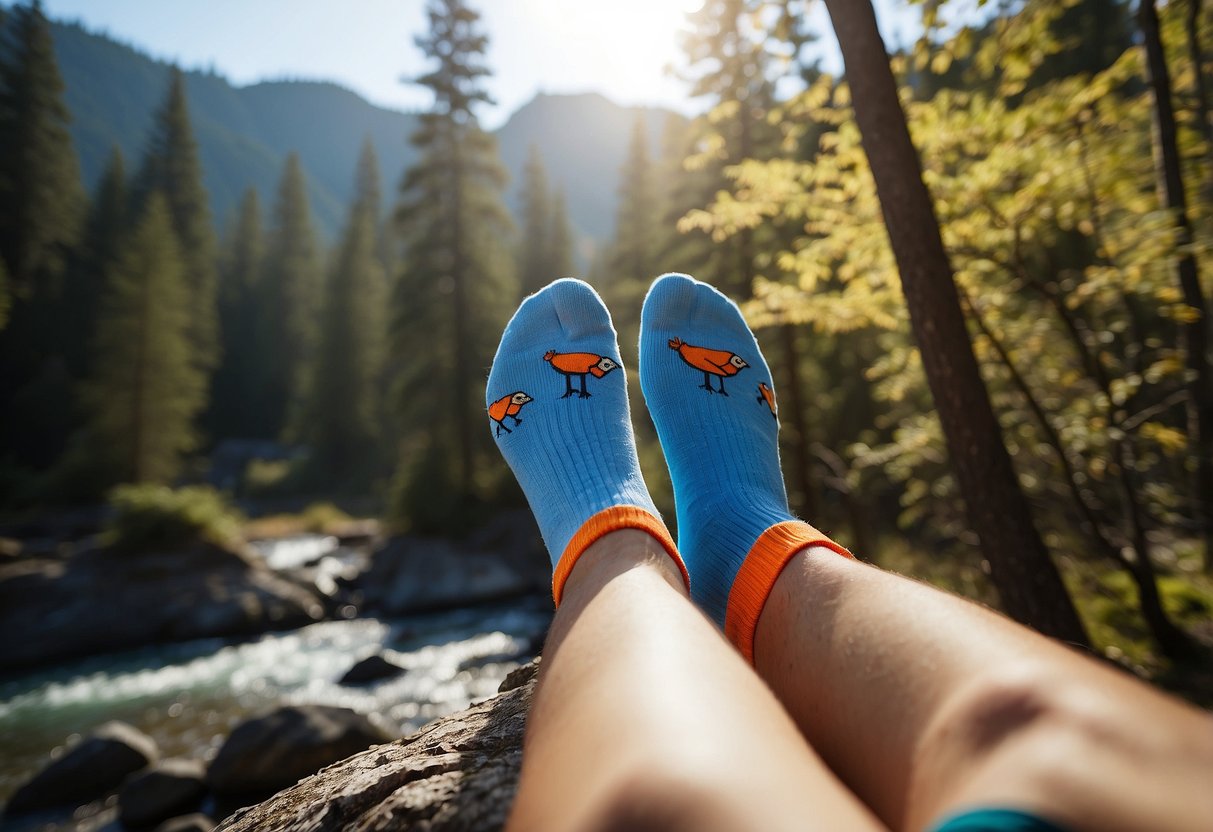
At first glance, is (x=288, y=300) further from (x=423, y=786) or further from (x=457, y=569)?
(x=423, y=786)

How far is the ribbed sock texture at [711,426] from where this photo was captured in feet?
4.48

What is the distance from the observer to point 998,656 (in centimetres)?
64

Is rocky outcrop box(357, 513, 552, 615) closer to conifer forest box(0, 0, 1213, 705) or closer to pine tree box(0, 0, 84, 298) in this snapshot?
conifer forest box(0, 0, 1213, 705)

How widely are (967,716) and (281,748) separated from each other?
3851mm

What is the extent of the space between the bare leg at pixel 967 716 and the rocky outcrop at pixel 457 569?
857 centimetres

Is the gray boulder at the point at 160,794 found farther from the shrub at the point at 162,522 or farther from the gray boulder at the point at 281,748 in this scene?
the shrub at the point at 162,522

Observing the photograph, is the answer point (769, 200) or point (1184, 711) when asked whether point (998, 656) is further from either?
point (769, 200)

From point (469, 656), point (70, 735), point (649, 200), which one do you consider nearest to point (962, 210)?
point (469, 656)

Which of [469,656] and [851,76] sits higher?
[851,76]

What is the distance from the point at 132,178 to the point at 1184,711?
31.4 metres

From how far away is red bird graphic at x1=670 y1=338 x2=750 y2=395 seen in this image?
2.09 meters

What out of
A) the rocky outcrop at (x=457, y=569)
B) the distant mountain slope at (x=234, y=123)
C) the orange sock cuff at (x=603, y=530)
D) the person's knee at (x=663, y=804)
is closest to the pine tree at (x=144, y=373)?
the rocky outcrop at (x=457, y=569)

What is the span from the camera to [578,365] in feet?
6.38

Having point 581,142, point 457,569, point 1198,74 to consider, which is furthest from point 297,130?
point 1198,74
